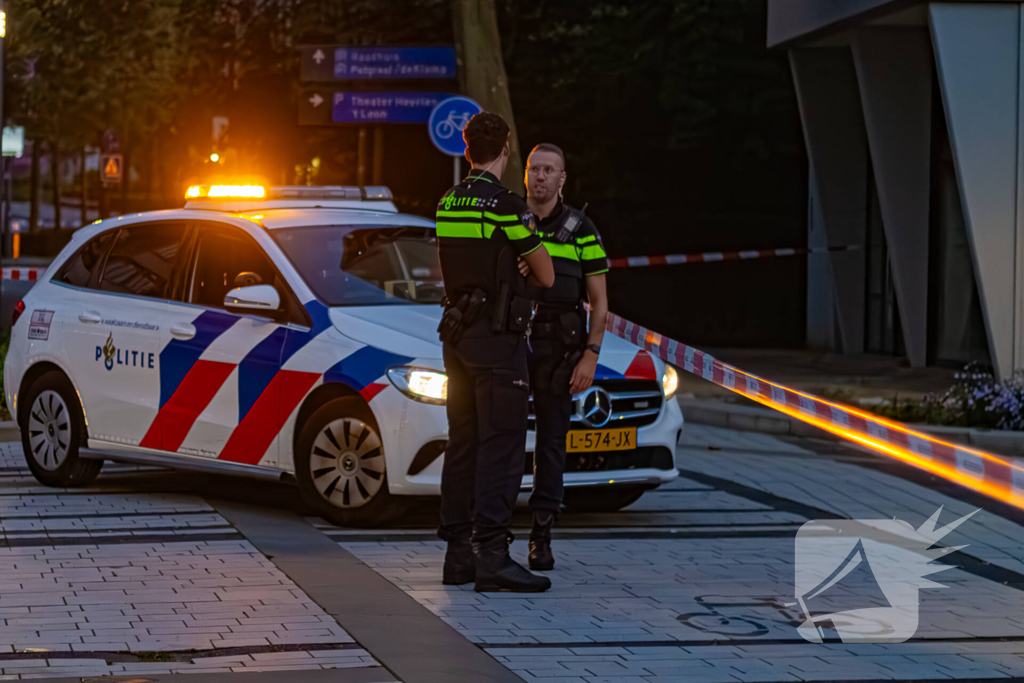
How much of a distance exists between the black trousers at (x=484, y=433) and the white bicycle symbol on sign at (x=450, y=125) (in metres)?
10.8

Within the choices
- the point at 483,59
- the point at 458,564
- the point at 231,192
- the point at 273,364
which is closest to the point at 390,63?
the point at 483,59

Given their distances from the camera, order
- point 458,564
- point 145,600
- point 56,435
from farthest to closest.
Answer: point 56,435, point 458,564, point 145,600

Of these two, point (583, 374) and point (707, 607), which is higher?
point (583, 374)

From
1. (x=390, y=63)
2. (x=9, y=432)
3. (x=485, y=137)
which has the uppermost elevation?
(x=390, y=63)

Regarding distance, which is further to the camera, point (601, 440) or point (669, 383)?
point (669, 383)

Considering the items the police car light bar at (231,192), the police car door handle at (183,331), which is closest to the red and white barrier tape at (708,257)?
the police car light bar at (231,192)

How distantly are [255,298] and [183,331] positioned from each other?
2.10 feet

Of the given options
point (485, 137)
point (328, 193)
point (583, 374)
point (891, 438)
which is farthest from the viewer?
point (328, 193)

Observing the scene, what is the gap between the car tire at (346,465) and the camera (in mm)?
8633

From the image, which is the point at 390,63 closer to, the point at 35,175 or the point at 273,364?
the point at 273,364

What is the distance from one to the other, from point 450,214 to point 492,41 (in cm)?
1149

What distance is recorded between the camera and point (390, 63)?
22641mm

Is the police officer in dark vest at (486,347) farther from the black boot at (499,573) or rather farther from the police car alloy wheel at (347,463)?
the police car alloy wheel at (347,463)

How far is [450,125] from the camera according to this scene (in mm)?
17828
